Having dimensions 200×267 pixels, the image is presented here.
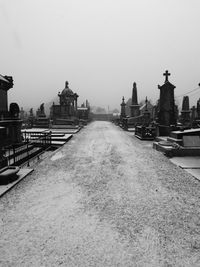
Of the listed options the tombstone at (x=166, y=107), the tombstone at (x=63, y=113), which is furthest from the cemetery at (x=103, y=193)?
the tombstone at (x=63, y=113)

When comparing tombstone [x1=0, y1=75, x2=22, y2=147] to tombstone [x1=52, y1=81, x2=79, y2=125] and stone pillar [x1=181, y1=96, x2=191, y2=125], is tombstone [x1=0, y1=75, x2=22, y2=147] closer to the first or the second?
tombstone [x1=52, y1=81, x2=79, y2=125]

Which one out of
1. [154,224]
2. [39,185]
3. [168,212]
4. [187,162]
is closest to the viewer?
[154,224]

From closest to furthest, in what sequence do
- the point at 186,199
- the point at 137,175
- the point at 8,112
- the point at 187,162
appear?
the point at 186,199, the point at 137,175, the point at 187,162, the point at 8,112

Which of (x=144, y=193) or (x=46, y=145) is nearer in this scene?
(x=144, y=193)

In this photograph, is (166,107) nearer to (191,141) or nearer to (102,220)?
(191,141)

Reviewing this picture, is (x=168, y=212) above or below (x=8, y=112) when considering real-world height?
below

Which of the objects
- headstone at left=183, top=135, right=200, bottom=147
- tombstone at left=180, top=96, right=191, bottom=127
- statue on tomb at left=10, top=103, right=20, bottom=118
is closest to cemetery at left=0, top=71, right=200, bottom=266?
headstone at left=183, top=135, right=200, bottom=147

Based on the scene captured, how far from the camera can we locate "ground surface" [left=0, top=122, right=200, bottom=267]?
304 centimetres

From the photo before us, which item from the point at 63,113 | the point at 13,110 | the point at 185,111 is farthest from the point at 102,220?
the point at 63,113

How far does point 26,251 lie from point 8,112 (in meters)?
11.4

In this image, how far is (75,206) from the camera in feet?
15.8

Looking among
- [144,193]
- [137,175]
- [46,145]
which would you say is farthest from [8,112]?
[144,193]

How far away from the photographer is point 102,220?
13.5ft

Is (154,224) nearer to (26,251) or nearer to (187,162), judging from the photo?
(26,251)
